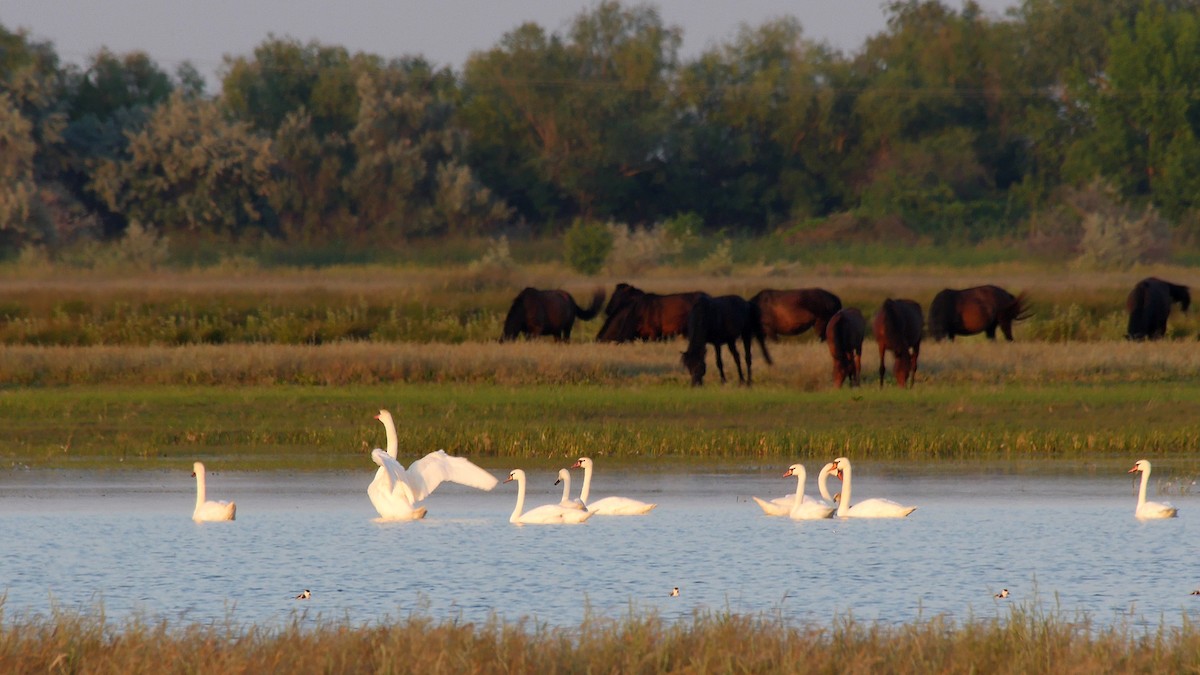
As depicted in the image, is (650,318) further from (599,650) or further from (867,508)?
(599,650)

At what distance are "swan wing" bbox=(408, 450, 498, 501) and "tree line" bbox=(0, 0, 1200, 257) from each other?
39.1 metres

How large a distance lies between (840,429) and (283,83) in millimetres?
46561

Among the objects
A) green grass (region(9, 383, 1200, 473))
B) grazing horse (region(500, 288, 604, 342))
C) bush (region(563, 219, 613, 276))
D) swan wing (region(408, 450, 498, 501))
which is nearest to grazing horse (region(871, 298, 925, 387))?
green grass (region(9, 383, 1200, 473))

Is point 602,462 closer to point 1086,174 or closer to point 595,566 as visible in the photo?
point 595,566

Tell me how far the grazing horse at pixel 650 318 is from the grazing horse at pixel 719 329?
2632mm

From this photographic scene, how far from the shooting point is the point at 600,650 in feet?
25.6

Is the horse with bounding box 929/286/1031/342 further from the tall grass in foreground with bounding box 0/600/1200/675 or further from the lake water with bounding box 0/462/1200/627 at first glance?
the tall grass in foreground with bounding box 0/600/1200/675

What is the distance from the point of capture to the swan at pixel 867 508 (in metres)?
13.7

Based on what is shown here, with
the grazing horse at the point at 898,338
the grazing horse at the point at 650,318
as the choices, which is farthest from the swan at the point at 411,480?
the grazing horse at the point at 650,318

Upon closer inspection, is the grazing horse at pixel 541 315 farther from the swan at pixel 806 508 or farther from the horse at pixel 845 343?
the swan at pixel 806 508

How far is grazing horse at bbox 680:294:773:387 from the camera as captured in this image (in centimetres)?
2439

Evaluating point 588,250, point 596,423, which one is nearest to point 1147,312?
point 596,423

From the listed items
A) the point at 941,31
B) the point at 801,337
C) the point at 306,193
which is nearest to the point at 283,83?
the point at 306,193

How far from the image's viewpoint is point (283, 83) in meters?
63.4
